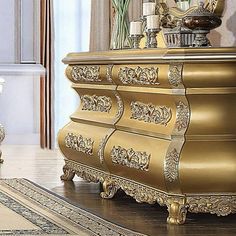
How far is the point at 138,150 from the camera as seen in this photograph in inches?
153

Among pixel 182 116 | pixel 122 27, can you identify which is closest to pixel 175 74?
pixel 182 116

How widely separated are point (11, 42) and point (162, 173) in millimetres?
4599

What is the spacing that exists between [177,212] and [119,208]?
54cm

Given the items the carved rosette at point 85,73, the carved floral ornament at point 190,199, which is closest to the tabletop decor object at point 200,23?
the carved rosette at point 85,73

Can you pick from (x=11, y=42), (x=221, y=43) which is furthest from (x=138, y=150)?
(x=11, y=42)

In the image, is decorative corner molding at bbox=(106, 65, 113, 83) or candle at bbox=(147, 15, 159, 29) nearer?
decorative corner molding at bbox=(106, 65, 113, 83)

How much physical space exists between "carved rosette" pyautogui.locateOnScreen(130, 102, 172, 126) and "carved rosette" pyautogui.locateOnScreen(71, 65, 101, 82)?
14.9 inches

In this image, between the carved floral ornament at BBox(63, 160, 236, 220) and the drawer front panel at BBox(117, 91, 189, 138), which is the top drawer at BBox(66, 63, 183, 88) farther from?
the carved floral ornament at BBox(63, 160, 236, 220)

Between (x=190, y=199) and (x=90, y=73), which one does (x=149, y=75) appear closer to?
(x=190, y=199)

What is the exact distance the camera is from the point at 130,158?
13.0 feet

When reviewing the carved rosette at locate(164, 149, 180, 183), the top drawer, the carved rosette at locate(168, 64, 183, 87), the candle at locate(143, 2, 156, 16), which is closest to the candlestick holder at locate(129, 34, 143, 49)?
the candle at locate(143, 2, 156, 16)

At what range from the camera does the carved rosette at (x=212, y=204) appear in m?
3.61

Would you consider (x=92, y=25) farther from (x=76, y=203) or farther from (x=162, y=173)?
(x=162, y=173)

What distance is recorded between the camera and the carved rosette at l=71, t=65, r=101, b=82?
4.42 meters
